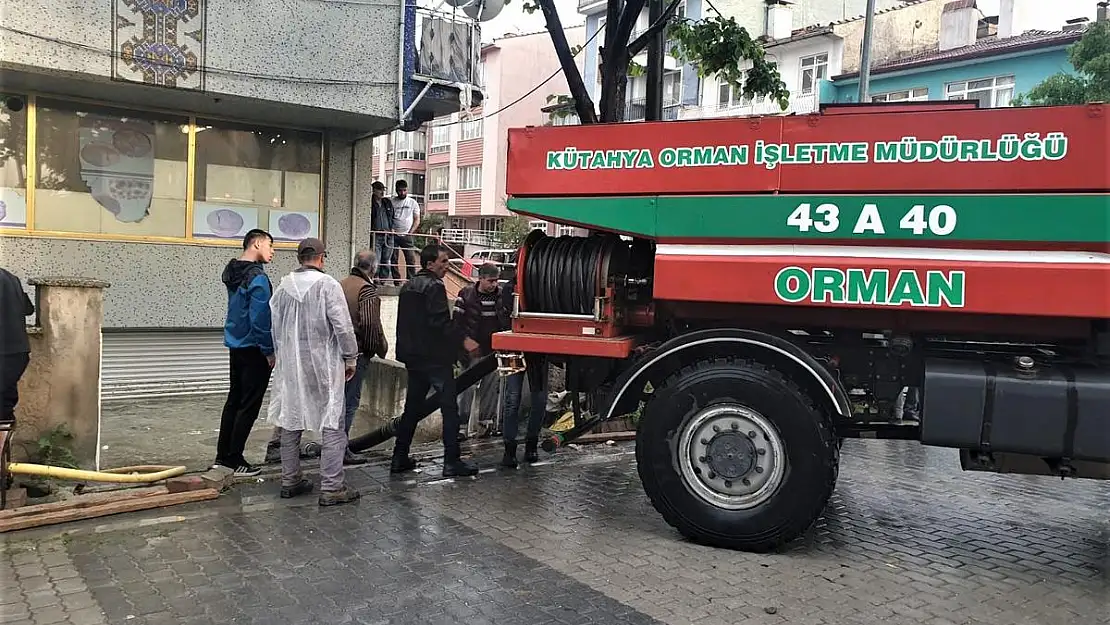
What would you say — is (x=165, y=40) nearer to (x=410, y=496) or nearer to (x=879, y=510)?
(x=410, y=496)

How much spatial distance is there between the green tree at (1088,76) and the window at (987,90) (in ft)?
24.0

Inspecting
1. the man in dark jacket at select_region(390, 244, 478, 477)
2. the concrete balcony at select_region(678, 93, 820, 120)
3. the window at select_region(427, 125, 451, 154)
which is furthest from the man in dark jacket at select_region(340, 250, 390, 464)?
the window at select_region(427, 125, 451, 154)

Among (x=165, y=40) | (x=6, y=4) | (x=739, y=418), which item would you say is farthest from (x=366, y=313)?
(x=6, y=4)

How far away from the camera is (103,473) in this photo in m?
5.46

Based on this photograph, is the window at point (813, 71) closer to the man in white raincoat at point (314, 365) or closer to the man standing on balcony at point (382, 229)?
the man standing on balcony at point (382, 229)

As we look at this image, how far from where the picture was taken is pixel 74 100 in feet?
28.6

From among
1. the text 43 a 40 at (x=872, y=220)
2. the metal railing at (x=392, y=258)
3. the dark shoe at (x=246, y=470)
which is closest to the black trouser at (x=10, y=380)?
the dark shoe at (x=246, y=470)

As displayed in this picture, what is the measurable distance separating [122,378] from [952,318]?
823cm

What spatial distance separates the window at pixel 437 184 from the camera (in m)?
52.2

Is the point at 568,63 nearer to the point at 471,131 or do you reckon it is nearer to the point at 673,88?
the point at 673,88

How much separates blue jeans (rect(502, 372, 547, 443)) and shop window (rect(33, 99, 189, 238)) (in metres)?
4.71

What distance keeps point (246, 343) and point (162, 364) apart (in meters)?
3.81

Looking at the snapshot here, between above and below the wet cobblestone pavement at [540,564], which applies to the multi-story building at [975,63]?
above

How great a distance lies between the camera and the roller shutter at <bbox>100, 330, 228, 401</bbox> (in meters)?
9.02
